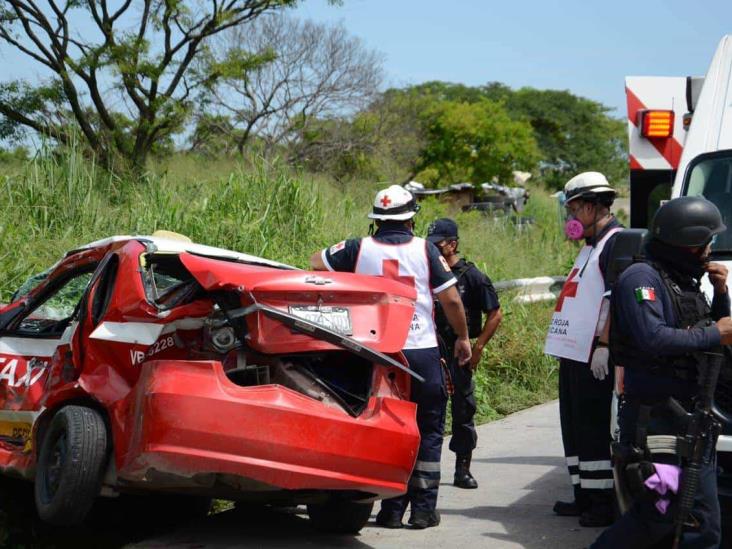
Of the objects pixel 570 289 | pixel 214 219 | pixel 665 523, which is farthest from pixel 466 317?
pixel 214 219

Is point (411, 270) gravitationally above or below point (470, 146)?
below

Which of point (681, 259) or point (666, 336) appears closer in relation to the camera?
point (666, 336)

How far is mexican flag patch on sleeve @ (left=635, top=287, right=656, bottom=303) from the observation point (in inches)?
184

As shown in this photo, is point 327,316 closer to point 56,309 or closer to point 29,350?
point 29,350

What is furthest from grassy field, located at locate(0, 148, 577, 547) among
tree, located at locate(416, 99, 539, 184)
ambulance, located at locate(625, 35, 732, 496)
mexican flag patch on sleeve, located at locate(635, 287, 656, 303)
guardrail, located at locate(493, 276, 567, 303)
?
tree, located at locate(416, 99, 539, 184)

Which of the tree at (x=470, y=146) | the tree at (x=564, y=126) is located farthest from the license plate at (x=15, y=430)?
the tree at (x=564, y=126)

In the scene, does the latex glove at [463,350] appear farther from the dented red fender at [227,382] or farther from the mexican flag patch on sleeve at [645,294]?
the mexican flag patch on sleeve at [645,294]

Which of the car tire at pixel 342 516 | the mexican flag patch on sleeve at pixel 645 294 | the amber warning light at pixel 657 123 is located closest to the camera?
the mexican flag patch on sleeve at pixel 645 294

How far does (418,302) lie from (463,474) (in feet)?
5.58

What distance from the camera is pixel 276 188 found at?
41.8 feet

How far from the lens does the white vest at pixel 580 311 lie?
6.37 metres

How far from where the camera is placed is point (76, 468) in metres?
5.50

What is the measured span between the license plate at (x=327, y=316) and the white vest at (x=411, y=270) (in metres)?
0.79

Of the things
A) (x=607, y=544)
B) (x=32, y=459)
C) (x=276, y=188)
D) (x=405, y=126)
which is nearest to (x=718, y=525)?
(x=607, y=544)
